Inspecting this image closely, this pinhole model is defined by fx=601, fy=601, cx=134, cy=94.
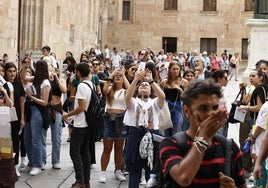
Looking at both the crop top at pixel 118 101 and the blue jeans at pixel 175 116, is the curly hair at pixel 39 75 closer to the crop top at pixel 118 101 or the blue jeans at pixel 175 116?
the crop top at pixel 118 101

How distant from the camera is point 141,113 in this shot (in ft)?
26.1

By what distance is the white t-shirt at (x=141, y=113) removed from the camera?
7887 millimetres

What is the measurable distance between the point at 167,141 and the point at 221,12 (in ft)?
147

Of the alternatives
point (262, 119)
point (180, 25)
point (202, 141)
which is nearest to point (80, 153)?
point (262, 119)

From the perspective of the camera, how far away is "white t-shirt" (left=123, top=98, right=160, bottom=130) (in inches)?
311

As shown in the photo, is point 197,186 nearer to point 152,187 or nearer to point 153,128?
point 152,187

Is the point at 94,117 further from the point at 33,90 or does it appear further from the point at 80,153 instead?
the point at 33,90

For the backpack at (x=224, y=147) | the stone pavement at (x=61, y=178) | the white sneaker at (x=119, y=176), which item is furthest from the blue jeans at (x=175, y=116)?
the backpack at (x=224, y=147)

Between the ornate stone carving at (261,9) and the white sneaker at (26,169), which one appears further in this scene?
the ornate stone carving at (261,9)

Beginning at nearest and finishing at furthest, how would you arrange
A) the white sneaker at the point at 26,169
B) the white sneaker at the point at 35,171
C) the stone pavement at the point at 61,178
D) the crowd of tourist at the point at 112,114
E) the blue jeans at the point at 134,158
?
the blue jeans at the point at 134,158
the crowd of tourist at the point at 112,114
the stone pavement at the point at 61,178
the white sneaker at the point at 35,171
the white sneaker at the point at 26,169

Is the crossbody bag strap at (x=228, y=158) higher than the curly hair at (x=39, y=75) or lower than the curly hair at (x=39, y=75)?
lower

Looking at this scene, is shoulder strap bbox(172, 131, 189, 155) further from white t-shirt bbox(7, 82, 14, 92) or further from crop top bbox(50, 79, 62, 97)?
crop top bbox(50, 79, 62, 97)

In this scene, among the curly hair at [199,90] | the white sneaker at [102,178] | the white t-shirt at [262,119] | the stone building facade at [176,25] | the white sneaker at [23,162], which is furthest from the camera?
the stone building facade at [176,25]

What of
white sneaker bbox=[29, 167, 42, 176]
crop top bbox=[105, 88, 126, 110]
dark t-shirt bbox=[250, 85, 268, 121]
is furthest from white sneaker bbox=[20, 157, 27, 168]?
dark t-shirt bbox=[250, 85, 268, 121]
